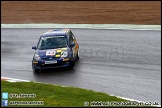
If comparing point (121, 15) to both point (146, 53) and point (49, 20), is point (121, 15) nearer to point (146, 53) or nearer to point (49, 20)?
point (49, 20)

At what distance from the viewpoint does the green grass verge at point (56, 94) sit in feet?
41.6

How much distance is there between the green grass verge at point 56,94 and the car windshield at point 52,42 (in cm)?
374

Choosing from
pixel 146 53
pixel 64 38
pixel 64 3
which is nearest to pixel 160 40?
pixel 146 53

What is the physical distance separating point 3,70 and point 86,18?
1256 cm

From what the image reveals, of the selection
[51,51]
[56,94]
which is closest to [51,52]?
[51,51]

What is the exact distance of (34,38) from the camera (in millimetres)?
26062

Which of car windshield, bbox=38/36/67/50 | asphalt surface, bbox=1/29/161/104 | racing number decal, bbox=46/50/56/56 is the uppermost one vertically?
car windshield, bbox=38/36/67/50

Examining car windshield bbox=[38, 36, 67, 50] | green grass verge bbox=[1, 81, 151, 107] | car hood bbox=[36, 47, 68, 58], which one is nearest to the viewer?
green grass verge bbox=[1, 81, 151, 107]

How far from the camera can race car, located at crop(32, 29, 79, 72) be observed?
18422mm

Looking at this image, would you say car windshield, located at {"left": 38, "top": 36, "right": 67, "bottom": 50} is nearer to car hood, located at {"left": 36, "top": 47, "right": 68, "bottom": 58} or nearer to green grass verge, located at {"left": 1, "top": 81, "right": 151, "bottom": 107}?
car hood, located at {"left": 36, "top": 47, "right": 68, "bottom": 58}

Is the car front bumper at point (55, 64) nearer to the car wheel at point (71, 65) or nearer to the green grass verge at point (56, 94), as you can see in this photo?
the car wheel at point (71, 65)

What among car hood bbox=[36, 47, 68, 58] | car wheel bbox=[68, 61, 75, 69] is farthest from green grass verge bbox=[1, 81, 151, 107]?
car wheel bbox=[68, 61, 75, 69]

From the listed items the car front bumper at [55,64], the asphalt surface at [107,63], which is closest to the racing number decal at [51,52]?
the car front bumper at [55,64]

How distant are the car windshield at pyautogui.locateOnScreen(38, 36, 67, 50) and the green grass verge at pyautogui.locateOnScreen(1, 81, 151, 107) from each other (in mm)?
3744
